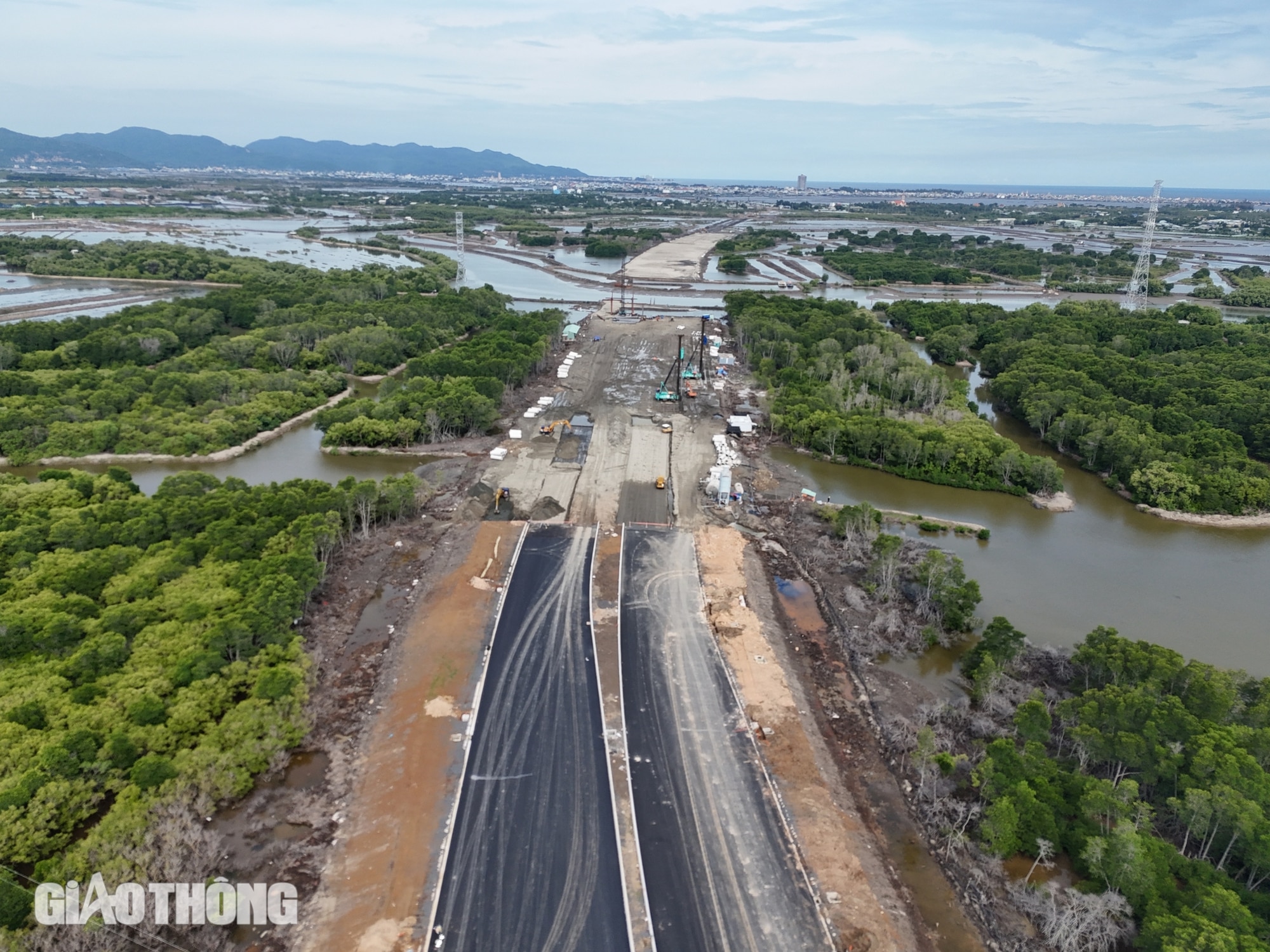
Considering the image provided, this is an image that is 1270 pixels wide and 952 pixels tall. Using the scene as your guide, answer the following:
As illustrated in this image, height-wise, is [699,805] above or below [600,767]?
below

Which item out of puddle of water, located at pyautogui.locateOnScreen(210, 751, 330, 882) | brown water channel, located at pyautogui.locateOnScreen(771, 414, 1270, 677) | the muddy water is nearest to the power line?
puddle of water, located at pyautogui.locateOnScreen(210, 751, 330, 882)

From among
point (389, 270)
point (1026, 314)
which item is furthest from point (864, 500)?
point (389, 270)

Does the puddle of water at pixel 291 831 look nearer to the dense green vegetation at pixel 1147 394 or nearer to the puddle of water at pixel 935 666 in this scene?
the puddle of water at pixel 935 666

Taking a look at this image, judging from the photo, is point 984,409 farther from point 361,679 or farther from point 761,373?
point 361,679

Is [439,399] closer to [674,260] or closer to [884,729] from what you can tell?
[884,729]

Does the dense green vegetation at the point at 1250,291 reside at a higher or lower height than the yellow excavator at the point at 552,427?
higher

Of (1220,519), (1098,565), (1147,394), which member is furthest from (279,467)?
(1147,394)

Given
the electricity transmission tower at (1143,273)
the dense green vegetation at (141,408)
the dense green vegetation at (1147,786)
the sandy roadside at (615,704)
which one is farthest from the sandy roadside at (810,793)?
the electricity transmission tower at (1143,273)
